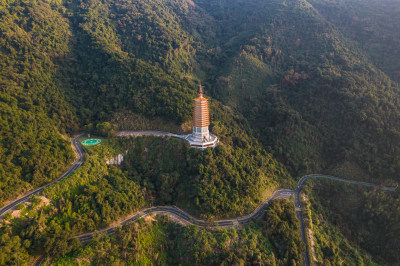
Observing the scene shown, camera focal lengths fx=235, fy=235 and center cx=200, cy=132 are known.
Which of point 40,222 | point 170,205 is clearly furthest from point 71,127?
point 170,205

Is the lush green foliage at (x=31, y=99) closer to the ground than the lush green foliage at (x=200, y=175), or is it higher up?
higher up

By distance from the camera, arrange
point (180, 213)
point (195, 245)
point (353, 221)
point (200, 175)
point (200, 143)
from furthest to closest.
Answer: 1. point (353, 221)
2. point (200, 143)
3. point (200, 175)
4. point (180, 213)
5. point (195, 245)

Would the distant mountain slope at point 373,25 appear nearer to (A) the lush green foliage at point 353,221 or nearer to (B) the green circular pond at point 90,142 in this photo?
(A) the lush green foliage at point 353,221

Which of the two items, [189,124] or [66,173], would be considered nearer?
[66,173]

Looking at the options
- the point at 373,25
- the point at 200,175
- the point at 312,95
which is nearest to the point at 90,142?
the point at 200,175

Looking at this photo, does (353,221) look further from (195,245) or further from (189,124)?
(189,124)

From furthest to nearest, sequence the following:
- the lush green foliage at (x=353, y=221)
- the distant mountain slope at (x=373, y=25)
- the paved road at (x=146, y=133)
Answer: the distant mountain slope at (x=373, y=25) < the paved road at (x=146, y=133) < the lush green foliage at (x=353, y=221)

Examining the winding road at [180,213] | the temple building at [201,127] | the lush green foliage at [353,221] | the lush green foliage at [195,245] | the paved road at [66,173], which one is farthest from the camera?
the temple building at [201,127]

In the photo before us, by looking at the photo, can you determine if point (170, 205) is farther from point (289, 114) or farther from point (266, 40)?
point (266, 40)

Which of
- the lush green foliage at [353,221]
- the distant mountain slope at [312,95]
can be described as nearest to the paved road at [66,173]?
the distant mountain slope at [312,95]
